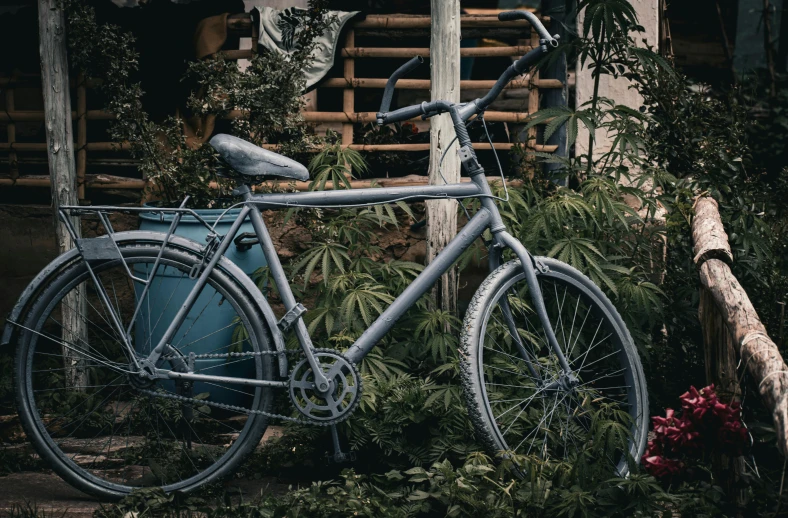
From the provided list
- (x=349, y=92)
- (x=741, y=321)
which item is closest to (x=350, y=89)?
(x=349, y=92)

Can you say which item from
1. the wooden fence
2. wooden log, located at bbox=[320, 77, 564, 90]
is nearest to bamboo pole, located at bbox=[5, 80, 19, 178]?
the wooden fence

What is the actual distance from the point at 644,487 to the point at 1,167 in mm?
3957

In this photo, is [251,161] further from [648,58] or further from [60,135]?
[648,58]

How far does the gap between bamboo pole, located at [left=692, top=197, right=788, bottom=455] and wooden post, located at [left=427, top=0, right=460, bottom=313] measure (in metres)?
1.21

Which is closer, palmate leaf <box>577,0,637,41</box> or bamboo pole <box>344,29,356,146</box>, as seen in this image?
palmate leaf <box>577,0,637,41</box>

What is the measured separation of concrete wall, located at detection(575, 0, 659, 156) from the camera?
4840 millimetres

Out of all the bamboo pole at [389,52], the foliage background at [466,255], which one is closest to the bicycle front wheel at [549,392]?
the foliage background at [466,255]

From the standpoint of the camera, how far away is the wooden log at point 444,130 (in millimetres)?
4066

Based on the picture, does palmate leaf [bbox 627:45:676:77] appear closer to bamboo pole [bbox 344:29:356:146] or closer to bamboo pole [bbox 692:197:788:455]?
bamboo pole [bbox 692:197:788:455]

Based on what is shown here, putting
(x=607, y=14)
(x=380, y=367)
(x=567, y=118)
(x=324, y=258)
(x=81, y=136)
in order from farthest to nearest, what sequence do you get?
1. (x=81, y=136)
2. (x=567, y=118)
3. (x=607, y=14)
4. (x=324, y=258)
5. (x=380, y=367)

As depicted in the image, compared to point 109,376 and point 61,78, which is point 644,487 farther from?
point 61,78

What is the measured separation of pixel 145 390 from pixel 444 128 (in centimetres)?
193

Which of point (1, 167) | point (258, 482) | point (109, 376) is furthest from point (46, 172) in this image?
point (258, 482)

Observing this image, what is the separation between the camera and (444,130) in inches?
164
